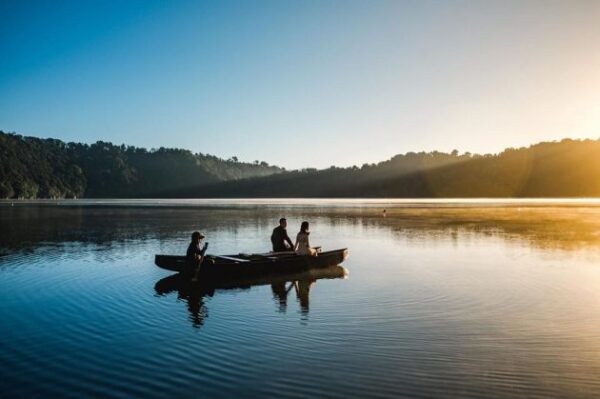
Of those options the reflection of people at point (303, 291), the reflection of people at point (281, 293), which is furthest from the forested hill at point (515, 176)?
the reflection of people at point (281, 293)

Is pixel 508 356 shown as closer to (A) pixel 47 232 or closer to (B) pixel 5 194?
(A) pixel 47 232

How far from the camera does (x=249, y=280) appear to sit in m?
18.6

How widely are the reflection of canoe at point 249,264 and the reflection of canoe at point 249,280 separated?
6.7 inches

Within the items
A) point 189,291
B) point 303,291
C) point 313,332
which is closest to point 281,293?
point 303,291

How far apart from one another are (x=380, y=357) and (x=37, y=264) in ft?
61.9

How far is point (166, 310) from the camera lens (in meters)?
13.8

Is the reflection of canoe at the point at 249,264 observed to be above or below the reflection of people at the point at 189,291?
above

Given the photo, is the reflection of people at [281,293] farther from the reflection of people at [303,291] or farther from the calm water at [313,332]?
the reflection of people at [303,291]

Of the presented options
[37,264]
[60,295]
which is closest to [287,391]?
[60,295]

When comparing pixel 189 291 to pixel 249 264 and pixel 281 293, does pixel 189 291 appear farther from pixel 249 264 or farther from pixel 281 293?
pixel 281 293

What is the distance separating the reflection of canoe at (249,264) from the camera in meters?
17.9

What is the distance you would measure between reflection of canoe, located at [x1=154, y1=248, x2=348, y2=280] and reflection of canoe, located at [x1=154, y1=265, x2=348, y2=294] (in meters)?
0.17

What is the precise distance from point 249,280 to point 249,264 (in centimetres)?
65

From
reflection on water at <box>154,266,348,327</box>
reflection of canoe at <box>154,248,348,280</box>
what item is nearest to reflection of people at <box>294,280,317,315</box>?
reflection on water at <box>154,266,348,327</box>
